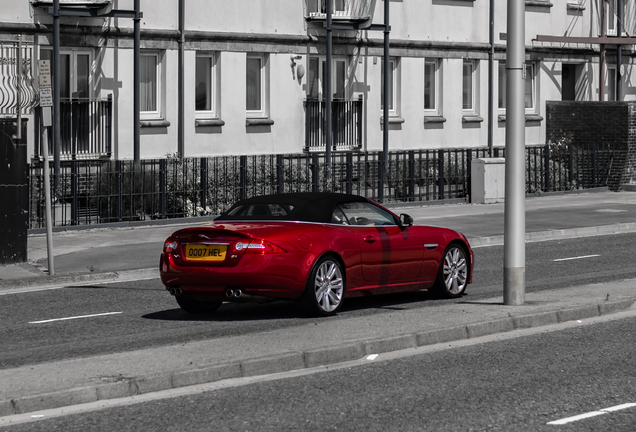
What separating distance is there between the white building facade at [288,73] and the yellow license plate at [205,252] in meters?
13.2

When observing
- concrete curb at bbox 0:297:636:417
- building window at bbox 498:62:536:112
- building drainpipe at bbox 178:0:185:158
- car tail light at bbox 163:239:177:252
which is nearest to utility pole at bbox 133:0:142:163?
building drainpipe at bbox 178:0:185:158

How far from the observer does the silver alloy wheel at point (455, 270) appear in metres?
13.8

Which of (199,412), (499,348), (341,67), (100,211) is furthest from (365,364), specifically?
(341,67)

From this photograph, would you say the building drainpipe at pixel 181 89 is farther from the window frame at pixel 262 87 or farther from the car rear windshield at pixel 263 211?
Answer: the car rear windshield at pixel 263 211

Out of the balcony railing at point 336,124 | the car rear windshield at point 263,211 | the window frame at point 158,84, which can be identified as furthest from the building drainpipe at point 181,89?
the car rear windshield at point 263,211

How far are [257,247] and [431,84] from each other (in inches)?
895

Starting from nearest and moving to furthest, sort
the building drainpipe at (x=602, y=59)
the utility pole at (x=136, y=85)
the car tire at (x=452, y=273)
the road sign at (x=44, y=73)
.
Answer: the car tire at (x=452, y=273)
the road sign at (x=44, y=73)
the utility pole at (x=136, y=85)
the building drainpipe at (x=602, y=59)

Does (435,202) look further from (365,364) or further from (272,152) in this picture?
(365,364)

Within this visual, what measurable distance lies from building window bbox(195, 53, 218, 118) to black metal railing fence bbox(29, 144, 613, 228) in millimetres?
2324

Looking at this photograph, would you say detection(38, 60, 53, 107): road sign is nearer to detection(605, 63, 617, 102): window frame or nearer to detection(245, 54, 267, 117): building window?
detection(245, 54, 267, 117): building window

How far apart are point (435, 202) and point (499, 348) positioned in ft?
60.7

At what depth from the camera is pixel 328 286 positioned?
12.2 metres

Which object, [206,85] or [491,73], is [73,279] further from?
[491,73]

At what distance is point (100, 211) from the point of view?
74.3ft
